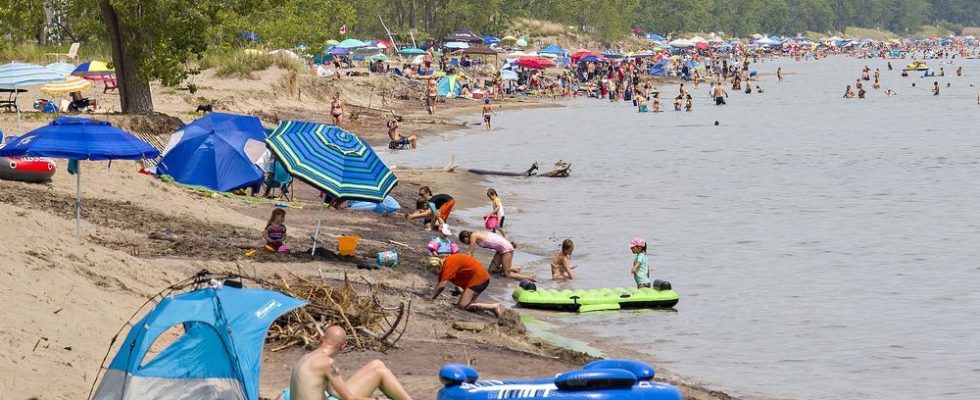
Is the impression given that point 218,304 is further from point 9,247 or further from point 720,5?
point 720,5

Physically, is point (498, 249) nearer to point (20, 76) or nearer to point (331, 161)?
point (331, 161)

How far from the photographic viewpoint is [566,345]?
594 inches

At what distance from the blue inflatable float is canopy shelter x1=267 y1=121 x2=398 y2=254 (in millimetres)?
6607

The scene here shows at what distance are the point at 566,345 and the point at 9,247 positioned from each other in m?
5.95

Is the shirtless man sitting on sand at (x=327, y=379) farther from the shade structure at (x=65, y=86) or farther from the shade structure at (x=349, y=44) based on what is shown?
the shade structure at (x=349, y=44)

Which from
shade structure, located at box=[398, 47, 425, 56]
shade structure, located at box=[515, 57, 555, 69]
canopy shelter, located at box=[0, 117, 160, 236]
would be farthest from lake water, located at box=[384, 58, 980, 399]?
shade structure, located at box=[398, 47, 425, 56]

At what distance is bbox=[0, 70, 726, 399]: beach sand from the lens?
11.0 metres

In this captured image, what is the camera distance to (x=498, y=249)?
18.9 m

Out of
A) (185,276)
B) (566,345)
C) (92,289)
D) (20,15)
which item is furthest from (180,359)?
(20,15)

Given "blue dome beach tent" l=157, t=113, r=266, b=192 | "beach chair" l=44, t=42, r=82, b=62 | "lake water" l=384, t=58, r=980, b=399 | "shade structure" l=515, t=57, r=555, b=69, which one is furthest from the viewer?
"shade structure" l=515, t=57, r=555, b=69

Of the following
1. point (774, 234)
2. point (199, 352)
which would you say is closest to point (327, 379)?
point (199, 352)

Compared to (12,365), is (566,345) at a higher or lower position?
lower

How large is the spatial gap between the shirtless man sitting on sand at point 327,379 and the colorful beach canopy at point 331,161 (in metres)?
6.52

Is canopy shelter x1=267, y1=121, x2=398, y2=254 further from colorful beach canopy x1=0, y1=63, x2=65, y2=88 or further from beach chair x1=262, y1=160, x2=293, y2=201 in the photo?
colorful beach canopy x1=0, y1=63, x2=65, y2=88
